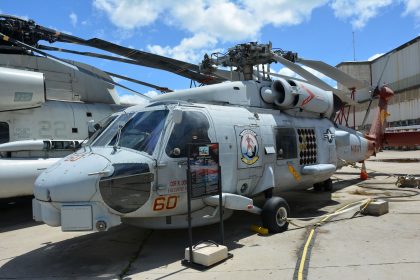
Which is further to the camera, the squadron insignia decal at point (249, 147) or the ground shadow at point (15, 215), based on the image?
the ground shadow at point (15, 215)

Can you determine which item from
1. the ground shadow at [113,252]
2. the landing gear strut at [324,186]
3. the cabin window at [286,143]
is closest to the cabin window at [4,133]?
the ground shadow at [113,252]

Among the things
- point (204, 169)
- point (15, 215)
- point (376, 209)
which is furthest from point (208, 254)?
point (15, 215)

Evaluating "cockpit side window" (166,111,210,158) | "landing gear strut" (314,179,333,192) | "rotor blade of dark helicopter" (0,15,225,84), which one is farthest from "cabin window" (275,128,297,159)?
"landing gear strut" (314,179,333,192)

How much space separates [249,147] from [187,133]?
1454mm

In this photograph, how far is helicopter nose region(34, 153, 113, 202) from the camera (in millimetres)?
5035

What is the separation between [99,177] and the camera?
506 centimetres

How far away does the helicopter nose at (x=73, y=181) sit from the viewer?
16.5 feet

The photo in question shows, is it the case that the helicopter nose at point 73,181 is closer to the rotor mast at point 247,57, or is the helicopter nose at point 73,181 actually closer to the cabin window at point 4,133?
the cabin window at point 4,133

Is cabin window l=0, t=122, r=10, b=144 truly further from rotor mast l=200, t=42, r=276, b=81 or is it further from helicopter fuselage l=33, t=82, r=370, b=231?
rotor mast l=200, t=42, r=276, b=81

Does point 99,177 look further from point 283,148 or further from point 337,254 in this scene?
point 283,148

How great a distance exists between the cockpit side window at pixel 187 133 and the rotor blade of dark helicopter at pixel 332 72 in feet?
12.6

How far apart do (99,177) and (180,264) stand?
5.18 ft

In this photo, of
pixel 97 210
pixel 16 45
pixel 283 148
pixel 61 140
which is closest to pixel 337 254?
pixel 283 148

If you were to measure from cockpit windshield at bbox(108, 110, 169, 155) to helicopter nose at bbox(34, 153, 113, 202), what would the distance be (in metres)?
0.50
